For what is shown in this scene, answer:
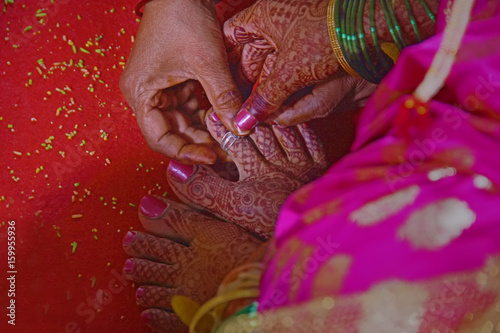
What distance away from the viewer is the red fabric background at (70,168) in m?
1.03

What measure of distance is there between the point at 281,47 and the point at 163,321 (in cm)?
70

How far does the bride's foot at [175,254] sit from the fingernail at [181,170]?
0.07m

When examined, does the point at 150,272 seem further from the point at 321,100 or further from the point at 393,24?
the point at 393,24

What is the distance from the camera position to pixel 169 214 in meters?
1.04

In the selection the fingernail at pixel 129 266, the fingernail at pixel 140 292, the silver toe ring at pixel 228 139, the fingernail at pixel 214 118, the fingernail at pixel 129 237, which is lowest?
the fingernail at pixel 140 292

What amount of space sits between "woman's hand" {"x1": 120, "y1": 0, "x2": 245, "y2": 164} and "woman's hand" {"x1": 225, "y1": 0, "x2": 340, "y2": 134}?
6cm

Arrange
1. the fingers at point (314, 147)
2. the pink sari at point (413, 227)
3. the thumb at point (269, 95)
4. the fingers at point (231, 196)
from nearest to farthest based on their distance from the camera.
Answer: the pink sari at point (413, 227)
the thumb at point (269, 95)
the fingers at point (231, 196)
the fingers at point (314, 147)

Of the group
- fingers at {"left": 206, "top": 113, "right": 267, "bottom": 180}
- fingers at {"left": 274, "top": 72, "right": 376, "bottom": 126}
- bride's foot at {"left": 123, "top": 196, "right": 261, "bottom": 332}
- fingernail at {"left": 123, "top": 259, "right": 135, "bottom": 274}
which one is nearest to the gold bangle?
fingers at {"left": 274, "top": 72, "right": 376, "bottom": 126}

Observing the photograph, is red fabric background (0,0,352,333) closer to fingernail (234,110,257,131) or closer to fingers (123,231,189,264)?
fingers (123,231,189,264)

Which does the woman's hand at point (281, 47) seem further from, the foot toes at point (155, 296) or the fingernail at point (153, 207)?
the foot toes at point (155, 296)

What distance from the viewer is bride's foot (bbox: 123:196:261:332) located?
0.96m

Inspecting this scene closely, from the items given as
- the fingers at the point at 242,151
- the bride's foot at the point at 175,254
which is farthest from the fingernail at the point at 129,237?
the fingers at the point at 242,151

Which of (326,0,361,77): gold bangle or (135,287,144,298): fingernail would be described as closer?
(326,0,361,77): gold bangle

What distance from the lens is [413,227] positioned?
490 millimetres
